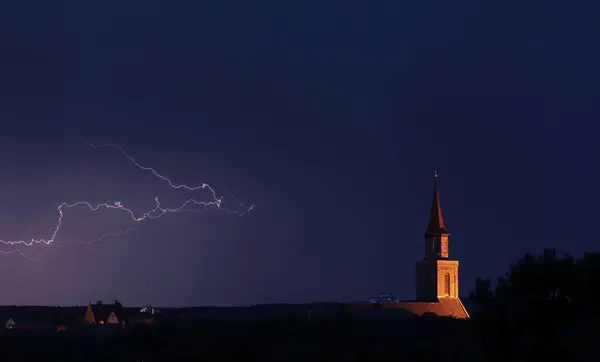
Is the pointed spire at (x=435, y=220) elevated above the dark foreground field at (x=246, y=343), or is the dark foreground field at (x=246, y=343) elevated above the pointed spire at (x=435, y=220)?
Answer: the pointed spire at (x=435, y=220)

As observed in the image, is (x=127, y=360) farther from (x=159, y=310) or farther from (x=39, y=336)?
(x=159, y=310)

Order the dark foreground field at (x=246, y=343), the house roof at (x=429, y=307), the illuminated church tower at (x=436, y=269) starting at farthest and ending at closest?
the illuminated church tower at (x=436, y=269), the house roof at (x=429, y=307), the dark foreground field at (x=246, y=343)

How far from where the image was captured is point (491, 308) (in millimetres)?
33719

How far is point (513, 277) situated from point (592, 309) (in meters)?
2.72

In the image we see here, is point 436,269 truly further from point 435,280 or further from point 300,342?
point 300,342

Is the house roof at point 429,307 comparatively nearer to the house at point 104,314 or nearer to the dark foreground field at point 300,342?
the house at point 104,314

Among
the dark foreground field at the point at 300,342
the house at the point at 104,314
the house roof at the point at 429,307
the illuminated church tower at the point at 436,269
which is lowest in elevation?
the dark foreground field at the point at 300,342

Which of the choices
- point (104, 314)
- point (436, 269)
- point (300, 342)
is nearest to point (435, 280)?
point (436, 269)

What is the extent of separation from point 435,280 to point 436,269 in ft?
4.04

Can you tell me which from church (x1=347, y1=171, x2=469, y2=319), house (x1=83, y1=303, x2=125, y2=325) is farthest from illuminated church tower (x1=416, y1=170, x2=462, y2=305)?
house (x1=83, y1=303, x2=125, y2=325)

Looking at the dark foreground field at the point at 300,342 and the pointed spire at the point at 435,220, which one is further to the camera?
the pointed spire at the point at 435,220

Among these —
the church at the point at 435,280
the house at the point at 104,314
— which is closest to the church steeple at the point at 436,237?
the church at the point at 435,280

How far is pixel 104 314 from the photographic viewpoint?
90.5 metres

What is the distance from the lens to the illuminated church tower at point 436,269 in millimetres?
106438
